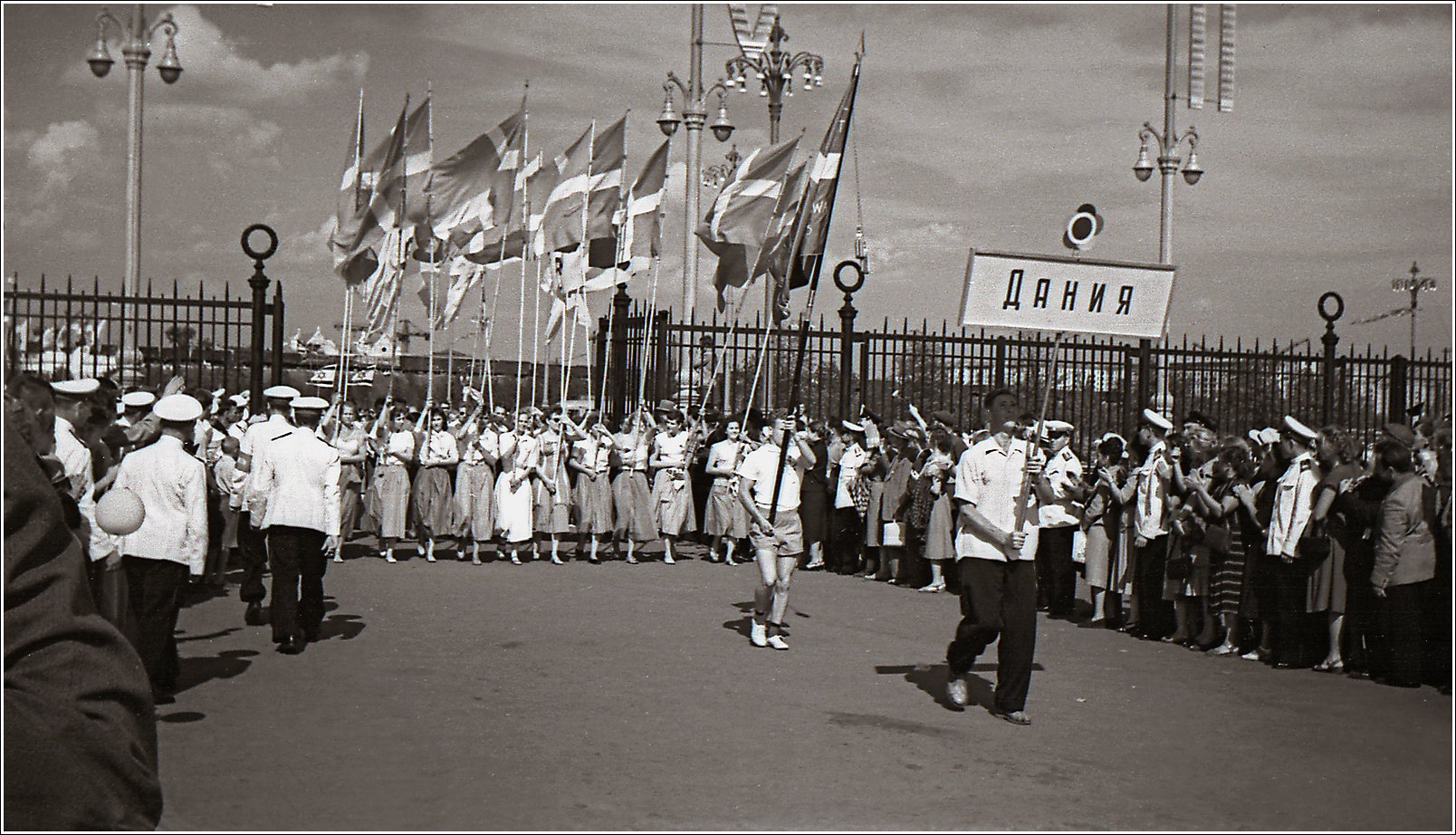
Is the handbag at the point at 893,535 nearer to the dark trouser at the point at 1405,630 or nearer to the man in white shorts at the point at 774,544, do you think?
the man in white shorts at the point at 774,544

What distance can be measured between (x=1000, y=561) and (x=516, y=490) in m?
9.11

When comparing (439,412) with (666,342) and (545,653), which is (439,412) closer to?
(666,342)

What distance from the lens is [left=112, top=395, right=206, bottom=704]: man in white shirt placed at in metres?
8.09

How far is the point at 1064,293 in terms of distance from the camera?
8.29 meters

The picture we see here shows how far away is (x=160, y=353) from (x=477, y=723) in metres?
8.82

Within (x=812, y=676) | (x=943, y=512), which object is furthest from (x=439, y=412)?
(x=812, y=676)

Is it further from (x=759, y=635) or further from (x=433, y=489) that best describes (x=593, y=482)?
(x=759, y=635)

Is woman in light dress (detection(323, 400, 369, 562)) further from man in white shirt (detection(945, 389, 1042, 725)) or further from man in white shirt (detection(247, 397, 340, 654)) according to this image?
man in white shirt (detection(945, 389, 1042, 725))

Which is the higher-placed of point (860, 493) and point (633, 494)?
point (860, 493)

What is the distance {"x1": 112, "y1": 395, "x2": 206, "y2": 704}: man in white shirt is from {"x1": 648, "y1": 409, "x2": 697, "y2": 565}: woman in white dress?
9.35 meters

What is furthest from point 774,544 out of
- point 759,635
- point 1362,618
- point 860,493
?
point 860,493

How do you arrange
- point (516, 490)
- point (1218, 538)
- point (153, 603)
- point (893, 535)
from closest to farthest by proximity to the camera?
point (153, 603) → point (1218, 538) → point (893, 535) → point (516, 490)

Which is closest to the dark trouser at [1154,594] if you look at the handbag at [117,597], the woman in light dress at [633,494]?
the woman in light dress at [633,494]

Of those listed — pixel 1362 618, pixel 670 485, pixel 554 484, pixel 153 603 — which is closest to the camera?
pixel 153 603
